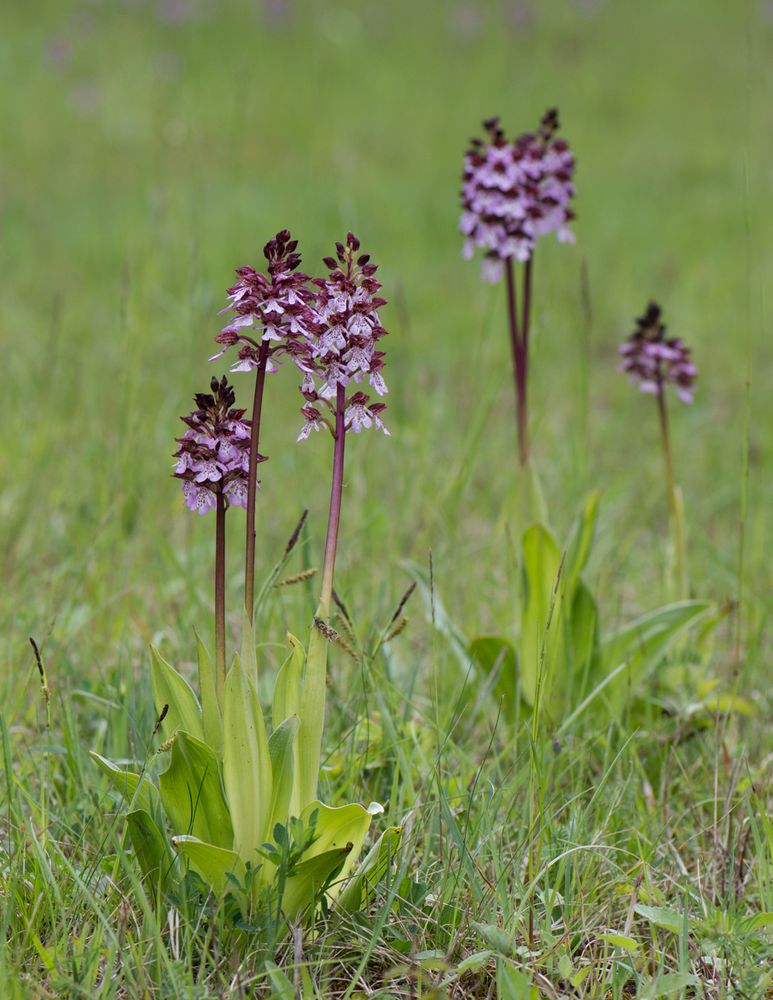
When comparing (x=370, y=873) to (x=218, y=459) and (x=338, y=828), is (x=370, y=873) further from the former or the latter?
(x=218, y=459)

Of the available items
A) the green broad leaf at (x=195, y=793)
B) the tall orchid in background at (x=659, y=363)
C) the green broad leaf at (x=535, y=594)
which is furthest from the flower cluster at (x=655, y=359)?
the green broad leaf at (x=195, y=793)

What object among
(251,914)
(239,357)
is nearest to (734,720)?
(251,914)

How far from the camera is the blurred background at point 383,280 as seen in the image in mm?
3031

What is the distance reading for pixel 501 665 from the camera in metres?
2.45

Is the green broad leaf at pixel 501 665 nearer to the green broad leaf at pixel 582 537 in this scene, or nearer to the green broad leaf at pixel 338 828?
the green broad leaf at pixel 582 537

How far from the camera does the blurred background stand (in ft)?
9.95

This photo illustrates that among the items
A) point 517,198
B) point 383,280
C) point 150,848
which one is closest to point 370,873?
point 150,848

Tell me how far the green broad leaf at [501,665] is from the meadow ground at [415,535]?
0.13 ft

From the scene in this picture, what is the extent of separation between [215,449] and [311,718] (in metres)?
0.44

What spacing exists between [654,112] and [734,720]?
9804 millimetres

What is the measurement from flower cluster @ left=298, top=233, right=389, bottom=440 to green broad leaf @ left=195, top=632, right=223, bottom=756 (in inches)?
14.9

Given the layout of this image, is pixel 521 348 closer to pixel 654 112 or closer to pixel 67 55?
pixel 654 112

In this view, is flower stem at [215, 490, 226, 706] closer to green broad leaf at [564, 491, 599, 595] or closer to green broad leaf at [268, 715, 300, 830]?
green broad leaf at [268, 715, 300, 830]

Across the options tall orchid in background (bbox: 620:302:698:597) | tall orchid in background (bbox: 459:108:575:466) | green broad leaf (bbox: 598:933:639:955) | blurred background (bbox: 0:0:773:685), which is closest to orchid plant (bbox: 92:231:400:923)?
green broad leaf (bbox: 598:933:639:955)
